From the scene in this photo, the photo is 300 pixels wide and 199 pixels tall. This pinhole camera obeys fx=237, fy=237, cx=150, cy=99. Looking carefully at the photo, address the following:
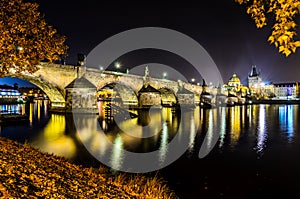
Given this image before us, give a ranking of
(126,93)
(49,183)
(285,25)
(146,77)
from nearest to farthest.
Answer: (285,25), (49,183), (126,93), (146,77)

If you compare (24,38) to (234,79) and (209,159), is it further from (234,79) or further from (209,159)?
(234,79)

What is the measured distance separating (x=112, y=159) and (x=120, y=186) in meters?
6.39

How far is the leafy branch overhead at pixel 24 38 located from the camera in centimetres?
933

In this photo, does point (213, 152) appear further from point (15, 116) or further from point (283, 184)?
point (15, 116)

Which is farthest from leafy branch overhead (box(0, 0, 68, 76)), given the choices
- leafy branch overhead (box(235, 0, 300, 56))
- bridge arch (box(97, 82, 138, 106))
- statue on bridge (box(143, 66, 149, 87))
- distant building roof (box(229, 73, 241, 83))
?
distant building roof (box(229, 73, 241, 83))

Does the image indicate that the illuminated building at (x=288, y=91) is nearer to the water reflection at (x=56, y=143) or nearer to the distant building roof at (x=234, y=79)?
the distant building roof at (x=234, y=79)

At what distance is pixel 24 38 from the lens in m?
10.1

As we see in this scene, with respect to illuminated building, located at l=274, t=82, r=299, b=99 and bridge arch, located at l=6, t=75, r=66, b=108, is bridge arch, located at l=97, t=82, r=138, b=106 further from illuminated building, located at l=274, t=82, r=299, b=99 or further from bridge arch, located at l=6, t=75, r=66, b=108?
illuminated building, located at l=274, t=82, r=299, b=99

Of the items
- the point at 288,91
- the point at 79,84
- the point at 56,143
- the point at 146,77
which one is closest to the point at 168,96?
the point at 146,77

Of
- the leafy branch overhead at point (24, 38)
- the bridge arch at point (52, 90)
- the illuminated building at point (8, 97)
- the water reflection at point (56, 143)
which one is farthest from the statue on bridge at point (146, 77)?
the illuminated building at point (8, 97)

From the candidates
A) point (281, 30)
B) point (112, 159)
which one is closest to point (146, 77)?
point (112, 159)

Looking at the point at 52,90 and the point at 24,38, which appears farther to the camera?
the point at 52,90

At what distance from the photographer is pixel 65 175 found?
7078mm

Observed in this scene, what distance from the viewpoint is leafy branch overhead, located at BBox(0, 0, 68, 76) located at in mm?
9328
